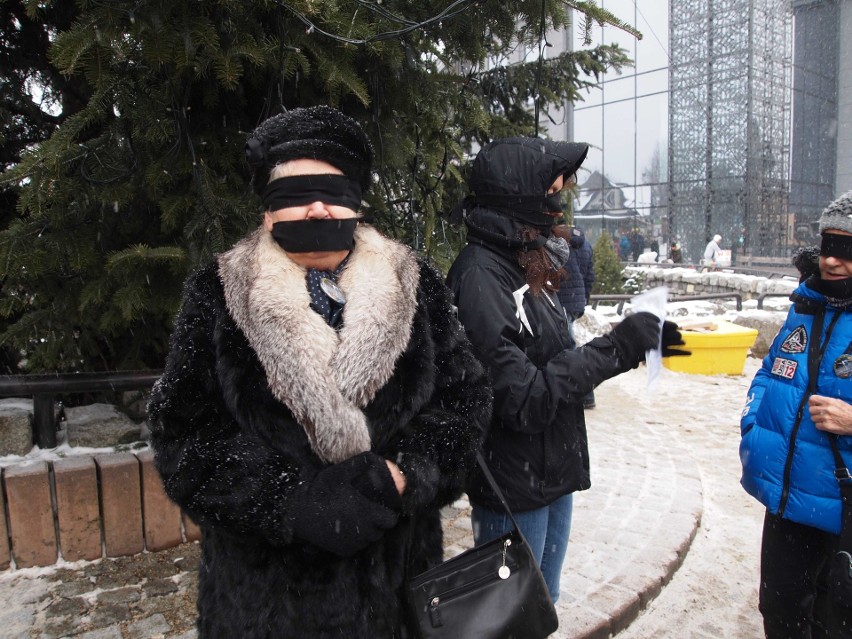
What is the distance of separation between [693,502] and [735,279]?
13.3 meters

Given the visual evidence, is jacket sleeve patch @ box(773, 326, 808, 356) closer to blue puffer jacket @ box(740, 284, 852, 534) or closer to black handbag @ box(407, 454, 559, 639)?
blue puffer jacket @ box(740, 284, 852, 534)

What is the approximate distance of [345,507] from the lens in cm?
161

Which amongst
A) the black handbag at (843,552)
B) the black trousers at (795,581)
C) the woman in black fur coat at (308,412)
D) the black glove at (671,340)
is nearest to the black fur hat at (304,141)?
the woman in black fur coat at (308,412)

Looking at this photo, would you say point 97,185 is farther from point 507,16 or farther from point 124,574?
point 507,16

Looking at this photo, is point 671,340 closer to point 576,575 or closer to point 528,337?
point 528,337

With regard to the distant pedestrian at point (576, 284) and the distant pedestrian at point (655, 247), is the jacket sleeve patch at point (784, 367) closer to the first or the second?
the distant pedestrian at point (576, 284)

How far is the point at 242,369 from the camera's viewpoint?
172 centimetres

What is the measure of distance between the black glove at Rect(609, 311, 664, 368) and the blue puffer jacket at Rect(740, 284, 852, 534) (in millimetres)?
727

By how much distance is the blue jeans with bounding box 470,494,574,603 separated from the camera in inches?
87.5

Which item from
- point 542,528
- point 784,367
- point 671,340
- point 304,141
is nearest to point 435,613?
point 542,528

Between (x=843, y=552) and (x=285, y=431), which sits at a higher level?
(x=285, y=431)

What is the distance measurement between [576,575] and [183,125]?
310 centimetres

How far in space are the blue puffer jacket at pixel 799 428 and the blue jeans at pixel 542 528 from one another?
77 cm

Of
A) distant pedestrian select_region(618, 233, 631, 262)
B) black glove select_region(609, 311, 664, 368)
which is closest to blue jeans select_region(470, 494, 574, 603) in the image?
black glove select_region(609, 311, 664, 368)
